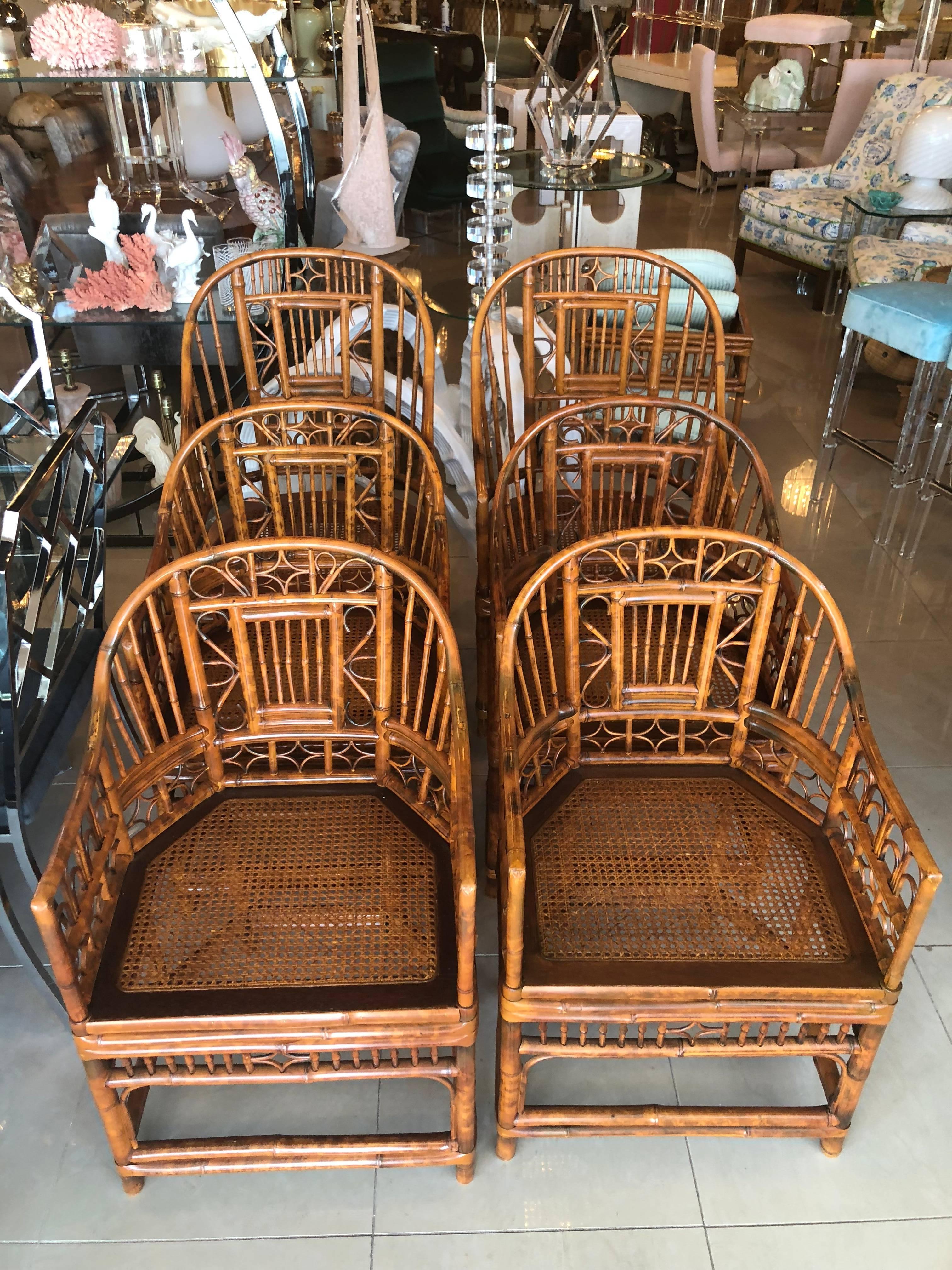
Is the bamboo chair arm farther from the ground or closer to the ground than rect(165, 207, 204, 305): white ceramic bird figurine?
closer to the ground

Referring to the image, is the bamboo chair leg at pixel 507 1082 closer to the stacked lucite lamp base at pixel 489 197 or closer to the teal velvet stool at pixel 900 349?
the stacked lucite lamp base at pixel 489 197

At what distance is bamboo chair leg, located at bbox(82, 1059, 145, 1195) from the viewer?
52.0 inches

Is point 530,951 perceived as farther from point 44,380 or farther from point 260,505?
point 44,380

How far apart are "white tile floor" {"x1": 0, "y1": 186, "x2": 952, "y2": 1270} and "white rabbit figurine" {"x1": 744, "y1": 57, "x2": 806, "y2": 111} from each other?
558 centimetres

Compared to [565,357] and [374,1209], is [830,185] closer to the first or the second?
[565,357]

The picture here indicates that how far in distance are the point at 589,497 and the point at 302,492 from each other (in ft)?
1.94

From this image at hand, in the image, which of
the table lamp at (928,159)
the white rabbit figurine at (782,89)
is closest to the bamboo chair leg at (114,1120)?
the table lamp at (928,159)

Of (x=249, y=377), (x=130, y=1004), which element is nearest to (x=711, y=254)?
(x=249, y=377)

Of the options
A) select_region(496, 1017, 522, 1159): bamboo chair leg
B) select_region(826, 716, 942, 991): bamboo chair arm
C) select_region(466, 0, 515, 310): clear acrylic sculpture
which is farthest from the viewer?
select_region(466, 0, 515, 310): clear acrylic sculpture

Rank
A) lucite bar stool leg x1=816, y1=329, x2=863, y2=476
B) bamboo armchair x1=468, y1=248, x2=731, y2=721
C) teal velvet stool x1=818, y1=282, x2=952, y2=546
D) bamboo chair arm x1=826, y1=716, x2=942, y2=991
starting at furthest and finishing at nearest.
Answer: lucite bar stool leg x1=816, y1=329, x2=863, y2=476, teal velvet stool x1=818, y1=282, x2=952, y2=546, bamboo armchair x1=468, y1=248, x2=731, y2=721, bamboo chair arm x1=826, y1=716, x2=942, y2=991

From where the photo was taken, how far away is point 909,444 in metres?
3.38

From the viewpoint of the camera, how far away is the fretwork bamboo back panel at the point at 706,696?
1409mm

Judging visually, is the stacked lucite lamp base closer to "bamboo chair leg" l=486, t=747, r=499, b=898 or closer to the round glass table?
the round glass table

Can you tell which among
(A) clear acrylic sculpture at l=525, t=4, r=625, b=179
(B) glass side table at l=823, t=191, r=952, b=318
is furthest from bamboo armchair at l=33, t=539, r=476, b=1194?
(B) glass side table at l=823, t=191, r=952, b=318
